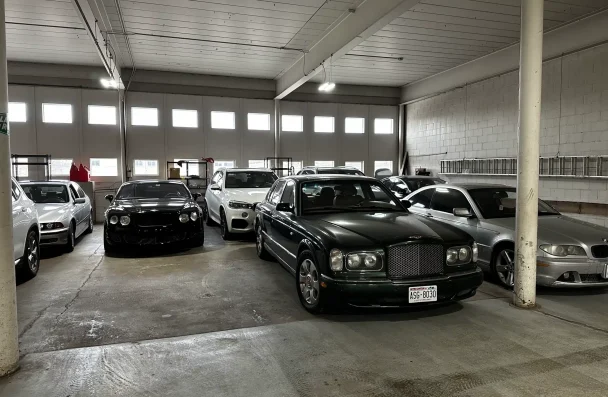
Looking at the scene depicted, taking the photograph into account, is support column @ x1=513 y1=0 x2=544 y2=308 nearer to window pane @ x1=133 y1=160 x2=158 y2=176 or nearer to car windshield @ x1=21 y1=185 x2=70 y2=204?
car windshield @ x1=21 y1=185 x2=70 y2=204

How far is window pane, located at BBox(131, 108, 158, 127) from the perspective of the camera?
15289 mm

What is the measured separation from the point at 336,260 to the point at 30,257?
182 inches

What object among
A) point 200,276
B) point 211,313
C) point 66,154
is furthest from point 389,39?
point 66,154

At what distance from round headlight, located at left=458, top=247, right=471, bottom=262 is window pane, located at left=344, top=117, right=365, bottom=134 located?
14122 millimetres

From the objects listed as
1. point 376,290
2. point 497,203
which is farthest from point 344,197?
point 497,203

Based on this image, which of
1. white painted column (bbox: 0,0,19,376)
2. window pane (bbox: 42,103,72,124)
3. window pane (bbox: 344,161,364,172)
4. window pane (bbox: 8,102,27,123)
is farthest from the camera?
window pane (bbox: 344,161,364,172)

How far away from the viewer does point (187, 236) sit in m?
7.56

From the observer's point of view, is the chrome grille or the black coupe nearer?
the chrome grille

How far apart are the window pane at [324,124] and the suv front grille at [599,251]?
44.1ft

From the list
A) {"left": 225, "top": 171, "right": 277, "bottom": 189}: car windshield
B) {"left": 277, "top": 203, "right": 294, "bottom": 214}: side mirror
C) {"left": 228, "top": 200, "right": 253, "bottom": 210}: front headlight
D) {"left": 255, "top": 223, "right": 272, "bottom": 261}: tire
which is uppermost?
{"left": 225, "top": 171, "right": 277, "bottom": 189}: car windshield

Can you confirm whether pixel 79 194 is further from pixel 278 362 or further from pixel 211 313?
pixel 278 362

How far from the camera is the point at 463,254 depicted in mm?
4324

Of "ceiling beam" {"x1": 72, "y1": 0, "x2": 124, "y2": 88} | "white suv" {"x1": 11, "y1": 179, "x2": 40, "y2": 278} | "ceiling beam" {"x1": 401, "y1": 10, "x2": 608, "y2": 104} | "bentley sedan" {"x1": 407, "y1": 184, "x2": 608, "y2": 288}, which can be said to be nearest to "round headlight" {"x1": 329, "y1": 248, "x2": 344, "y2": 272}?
"bentley sedan" {"x1": 407, "y1": 184, "x2": 608, "y2": 288}

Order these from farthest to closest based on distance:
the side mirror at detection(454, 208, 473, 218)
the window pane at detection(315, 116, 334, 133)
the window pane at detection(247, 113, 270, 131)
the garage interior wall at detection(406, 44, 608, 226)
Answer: the window pane at detection(315, 116, 334, 133)
the window pane at detection(247, 113, 270, 131)
the garage interior wall at detection(406, 44, 608, 226)
the side mirror at detection(454, 208, 473, 218)
